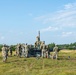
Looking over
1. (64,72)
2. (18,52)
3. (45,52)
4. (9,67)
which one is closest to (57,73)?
(64,72)

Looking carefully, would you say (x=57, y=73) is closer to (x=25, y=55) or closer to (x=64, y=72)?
(x=64, y=72)

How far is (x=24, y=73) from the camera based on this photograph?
33.2 meters

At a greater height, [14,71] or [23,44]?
[23,44]

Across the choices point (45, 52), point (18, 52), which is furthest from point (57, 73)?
point (18, 52)

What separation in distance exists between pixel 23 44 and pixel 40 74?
72.3ft

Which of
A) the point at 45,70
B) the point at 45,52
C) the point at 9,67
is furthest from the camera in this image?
the point at 45,52

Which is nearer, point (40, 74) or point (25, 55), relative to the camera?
point (40, 74)

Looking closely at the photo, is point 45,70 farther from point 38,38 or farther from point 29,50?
point 38,38

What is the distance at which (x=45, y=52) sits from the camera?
52.3m

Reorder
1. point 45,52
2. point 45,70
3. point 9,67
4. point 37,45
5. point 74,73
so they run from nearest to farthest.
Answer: point 74,73, point 45,70, point 9,67, point 45,52, point 37,45

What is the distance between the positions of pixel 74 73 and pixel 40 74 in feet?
11.2

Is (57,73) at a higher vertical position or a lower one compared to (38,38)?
lower

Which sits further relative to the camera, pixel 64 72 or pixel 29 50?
pixel 29 50

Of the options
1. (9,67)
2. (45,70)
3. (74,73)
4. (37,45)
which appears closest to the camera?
(74,73)
